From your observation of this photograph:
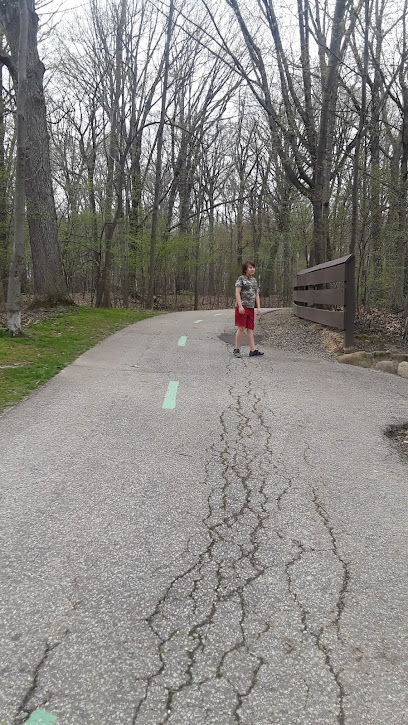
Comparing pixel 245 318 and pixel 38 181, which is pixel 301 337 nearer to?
pixel 245 318

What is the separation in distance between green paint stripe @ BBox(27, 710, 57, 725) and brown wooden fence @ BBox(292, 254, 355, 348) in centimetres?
898

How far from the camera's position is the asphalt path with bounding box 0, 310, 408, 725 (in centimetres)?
175

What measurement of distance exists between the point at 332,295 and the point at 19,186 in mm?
7053

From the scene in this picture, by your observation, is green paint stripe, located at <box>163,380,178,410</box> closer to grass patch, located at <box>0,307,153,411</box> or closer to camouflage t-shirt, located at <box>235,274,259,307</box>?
grass patch, located at <box>0,307,153,411</box>

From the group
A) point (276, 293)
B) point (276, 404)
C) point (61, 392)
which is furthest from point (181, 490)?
point (276, 293)

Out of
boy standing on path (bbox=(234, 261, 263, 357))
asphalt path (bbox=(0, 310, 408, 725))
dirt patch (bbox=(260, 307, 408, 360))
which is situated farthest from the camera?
dirt patch (bbox=(260, 307, 408, 360))

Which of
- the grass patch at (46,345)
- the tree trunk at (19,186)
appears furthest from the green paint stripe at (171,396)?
the tree trunk at (19,186)

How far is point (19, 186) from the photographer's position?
907cm

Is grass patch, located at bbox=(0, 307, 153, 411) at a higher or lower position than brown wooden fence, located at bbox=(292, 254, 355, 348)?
lower

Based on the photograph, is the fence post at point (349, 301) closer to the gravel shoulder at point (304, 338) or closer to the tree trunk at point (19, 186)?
the gravel shoulder at point (304, 338)

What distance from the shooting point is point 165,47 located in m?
19.8

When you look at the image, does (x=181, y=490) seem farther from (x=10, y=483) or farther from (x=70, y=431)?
(x=70, y=431)

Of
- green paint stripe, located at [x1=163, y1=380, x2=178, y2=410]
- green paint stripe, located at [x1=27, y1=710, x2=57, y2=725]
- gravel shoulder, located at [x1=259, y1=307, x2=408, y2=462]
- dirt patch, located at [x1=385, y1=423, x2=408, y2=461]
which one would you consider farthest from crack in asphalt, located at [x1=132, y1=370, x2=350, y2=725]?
gravel shoulder, located at [x1=259, y1=307, x2=408, y2=462]

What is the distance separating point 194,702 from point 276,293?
43.0m
